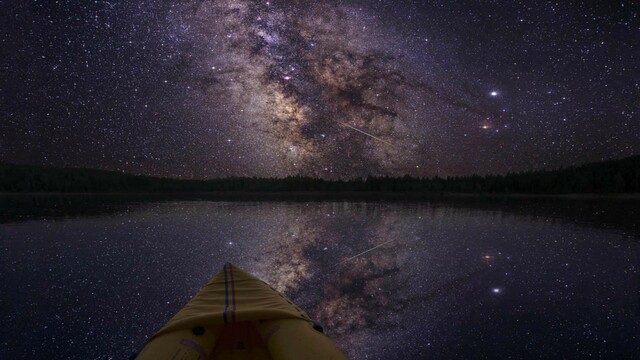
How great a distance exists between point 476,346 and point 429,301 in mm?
2662

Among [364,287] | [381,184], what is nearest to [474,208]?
[364,287]

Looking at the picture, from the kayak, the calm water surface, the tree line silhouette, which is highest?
the tree line silhouette

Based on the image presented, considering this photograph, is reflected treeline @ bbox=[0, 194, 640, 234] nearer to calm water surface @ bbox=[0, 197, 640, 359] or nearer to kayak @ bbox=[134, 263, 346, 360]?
calm water surface @ bbox=[0, 197, 640, 359]

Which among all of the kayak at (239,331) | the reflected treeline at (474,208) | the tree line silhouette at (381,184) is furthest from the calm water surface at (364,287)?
the tree line silhouette at (381,184)

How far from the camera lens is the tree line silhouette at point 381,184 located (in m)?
84.1

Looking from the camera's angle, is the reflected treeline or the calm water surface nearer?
the calm water surface

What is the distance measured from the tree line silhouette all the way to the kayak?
91446 millimetres

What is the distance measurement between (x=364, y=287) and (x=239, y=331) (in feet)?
16.8

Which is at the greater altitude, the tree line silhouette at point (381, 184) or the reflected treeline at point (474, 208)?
the tree line silhouette at point (381, 184)

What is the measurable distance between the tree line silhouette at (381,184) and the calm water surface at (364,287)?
243 ft

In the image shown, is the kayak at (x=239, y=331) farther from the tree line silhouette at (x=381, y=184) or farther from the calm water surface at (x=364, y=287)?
the tree line silhouette at (x=381, y=184)

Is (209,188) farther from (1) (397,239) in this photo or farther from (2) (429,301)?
(2) (429,301)

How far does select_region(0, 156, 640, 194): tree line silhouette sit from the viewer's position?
276 feet

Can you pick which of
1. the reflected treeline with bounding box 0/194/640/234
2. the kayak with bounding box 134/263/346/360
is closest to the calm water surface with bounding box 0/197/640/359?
the kayak with bounding box 134/263/346/360
